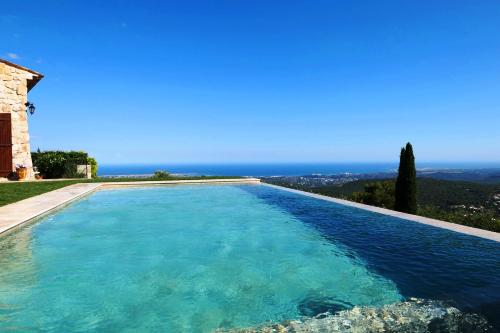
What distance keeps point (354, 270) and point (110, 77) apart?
29246 mm

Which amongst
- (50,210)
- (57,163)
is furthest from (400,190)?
(57,163)

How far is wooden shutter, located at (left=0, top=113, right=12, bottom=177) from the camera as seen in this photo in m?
16.2

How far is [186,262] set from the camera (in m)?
5.74

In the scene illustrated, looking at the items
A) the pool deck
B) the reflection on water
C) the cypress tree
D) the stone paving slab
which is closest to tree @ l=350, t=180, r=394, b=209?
the cypress tree

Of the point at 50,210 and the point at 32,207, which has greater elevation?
the point at 32,207

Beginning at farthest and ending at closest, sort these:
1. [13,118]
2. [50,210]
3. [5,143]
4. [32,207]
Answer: [13,118]
[5,143]
[50,210]
[32,207]

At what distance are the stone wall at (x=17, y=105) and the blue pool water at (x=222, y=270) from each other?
33.3 ft

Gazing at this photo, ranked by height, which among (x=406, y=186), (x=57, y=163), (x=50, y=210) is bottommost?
(x=50, y=210)

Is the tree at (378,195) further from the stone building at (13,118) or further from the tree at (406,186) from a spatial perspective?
the stone building at (13,118)

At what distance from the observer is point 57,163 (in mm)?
19766

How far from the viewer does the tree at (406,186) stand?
11.2 meters

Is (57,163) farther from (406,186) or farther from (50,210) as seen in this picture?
(406,186)

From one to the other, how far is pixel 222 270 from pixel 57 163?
721 inches

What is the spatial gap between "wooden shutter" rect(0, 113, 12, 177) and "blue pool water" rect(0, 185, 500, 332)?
9.72m
